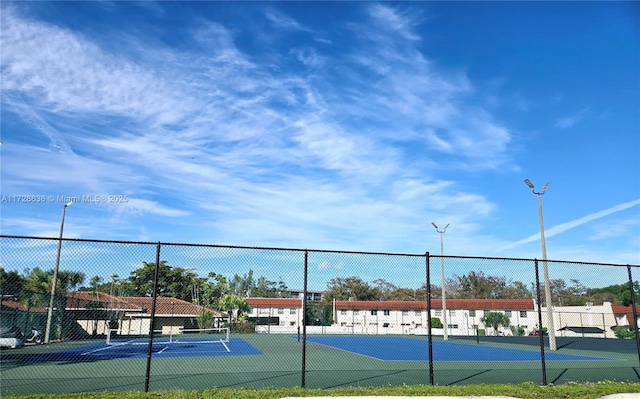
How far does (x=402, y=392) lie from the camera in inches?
363

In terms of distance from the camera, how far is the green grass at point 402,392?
8.51 metres

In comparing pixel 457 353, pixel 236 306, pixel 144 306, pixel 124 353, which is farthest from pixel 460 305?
pixel 124 353

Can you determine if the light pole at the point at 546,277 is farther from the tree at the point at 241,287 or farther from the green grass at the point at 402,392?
the tree at the point at 241,287

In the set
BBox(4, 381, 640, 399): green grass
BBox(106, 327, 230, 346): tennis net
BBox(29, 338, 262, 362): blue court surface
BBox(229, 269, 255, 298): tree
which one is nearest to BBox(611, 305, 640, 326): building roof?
BBox(229, 269, 255, 298): tree

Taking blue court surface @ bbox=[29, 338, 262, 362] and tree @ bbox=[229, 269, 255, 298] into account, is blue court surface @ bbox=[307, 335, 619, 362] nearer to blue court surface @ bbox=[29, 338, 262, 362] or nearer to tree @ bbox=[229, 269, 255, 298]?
blue court surface @ bbox=[29, 338, 262, 362]

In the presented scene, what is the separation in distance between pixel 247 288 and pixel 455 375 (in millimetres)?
62846

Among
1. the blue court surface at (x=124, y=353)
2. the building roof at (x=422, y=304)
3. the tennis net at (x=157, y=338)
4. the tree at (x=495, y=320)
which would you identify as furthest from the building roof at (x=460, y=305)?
the blue court surface at (x=124, y=353)

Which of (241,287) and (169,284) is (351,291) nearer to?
(241,287)

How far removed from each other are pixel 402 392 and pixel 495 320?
153 ft

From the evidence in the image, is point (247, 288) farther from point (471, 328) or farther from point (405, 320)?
point (471, 328)

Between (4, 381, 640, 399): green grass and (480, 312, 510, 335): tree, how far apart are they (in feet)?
143

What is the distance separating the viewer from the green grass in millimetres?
8508

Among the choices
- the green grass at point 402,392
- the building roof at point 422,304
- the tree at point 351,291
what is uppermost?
the tree at point 351,291

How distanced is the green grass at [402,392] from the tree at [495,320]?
43.6 m
